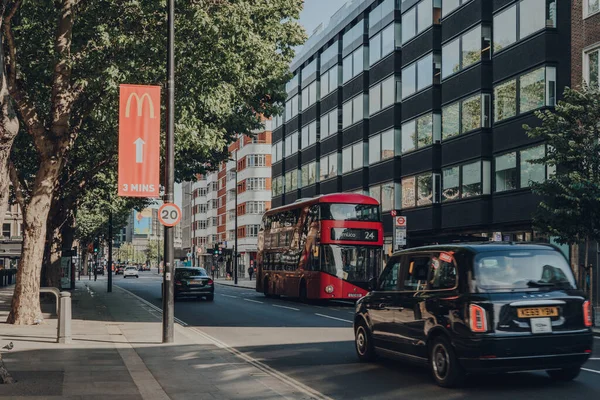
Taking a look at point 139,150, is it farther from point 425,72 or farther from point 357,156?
point 357,156

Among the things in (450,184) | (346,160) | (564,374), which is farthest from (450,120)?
(564,374)

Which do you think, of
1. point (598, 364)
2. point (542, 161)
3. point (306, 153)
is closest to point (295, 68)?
point (306, 153)

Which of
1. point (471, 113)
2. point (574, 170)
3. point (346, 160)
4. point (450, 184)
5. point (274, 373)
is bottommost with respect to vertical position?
point (274, 373)

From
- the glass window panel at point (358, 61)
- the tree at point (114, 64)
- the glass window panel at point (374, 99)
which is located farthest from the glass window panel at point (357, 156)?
the tree at point (114, 64)

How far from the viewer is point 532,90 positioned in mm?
33219

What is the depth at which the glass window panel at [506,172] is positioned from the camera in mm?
34469

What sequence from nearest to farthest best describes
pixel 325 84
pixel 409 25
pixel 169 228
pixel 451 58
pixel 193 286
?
1. pixel 169 228
2. pixel 193 286
3. pixel 451 58
4. pixel 409 25
5. pixel 325 84

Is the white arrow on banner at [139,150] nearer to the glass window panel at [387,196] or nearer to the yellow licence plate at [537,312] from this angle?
the yellow licence plate at [537,312]

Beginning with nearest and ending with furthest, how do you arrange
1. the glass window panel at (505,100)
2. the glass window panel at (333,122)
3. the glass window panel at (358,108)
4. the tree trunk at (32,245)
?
the tree trunk at (32,245), the glass window panel at (505,100), the glass window panel at (358,108), the glass window panel at (333,122)

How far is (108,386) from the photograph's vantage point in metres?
9.84

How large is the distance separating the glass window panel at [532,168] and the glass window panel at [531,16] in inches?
189

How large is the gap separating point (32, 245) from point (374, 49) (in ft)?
113

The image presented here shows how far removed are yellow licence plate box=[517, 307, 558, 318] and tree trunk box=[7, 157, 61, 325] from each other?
13057 mm

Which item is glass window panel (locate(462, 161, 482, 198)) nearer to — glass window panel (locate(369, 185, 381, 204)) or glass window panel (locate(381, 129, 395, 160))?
glass window panel (locate(381, 129, 395, 160))
